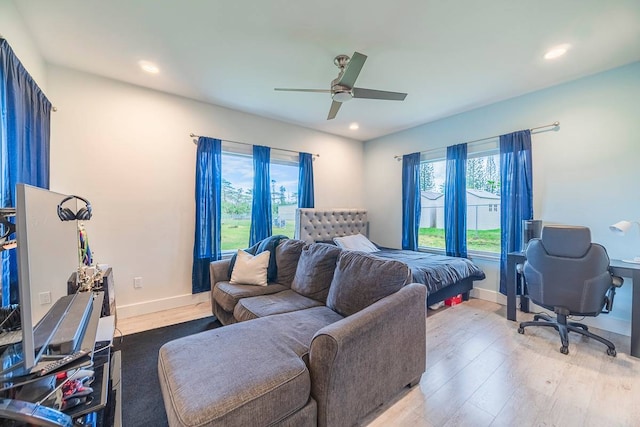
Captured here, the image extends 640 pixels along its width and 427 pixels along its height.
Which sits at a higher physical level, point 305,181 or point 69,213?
point 305,181

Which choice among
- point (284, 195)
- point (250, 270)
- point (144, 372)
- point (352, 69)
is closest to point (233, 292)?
point (250, 270)

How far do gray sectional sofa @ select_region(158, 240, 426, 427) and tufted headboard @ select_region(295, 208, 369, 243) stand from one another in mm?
2040

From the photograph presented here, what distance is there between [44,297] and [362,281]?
5.51 ft

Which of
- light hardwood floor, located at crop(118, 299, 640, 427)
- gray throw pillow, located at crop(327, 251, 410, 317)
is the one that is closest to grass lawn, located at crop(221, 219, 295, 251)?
light hardwood floor, located at crop(118, 299, 640, 427)

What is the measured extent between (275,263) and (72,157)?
2387 mm

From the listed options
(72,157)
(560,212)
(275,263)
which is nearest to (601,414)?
(560,212)

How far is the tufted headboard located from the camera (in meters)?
4.19

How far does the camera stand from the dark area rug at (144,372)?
156cm

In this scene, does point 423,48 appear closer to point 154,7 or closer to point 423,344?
point 154,7

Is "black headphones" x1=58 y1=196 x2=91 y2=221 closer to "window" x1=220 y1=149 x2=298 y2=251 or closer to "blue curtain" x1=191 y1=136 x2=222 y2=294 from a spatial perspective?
"blue curtain" x1=191 y1=136 x2=222 y2=294

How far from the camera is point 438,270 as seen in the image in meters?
3.00

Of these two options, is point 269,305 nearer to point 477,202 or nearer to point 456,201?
point 456,201

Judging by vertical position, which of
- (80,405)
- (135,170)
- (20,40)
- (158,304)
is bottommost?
(158,304)

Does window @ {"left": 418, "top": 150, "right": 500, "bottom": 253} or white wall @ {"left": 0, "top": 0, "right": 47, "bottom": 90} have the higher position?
white wall @ {"left": 0, "top": 0, "right": 47, "bottom": 90}
